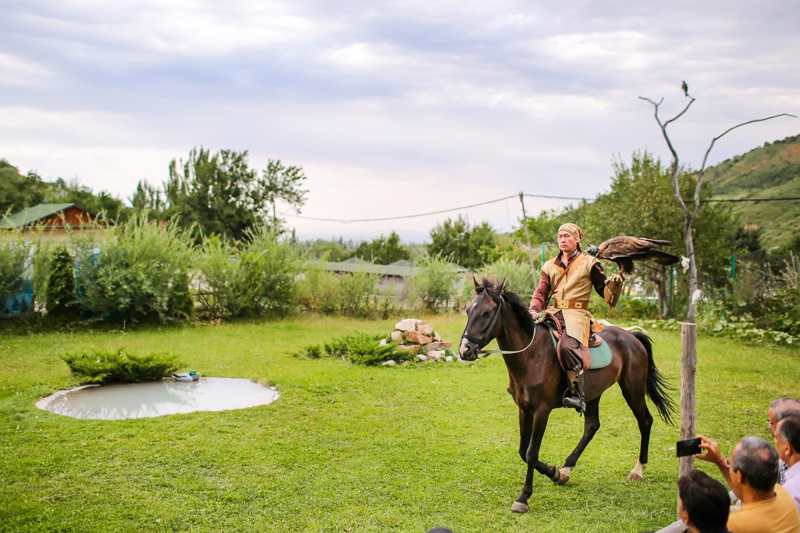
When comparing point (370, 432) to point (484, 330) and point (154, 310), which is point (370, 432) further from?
point (154, 310)

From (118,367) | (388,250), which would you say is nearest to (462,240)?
(388,250)

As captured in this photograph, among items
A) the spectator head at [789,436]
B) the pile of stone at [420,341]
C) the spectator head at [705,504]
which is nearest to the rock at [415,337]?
the pile of stone at [420,341]

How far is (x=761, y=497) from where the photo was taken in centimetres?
271

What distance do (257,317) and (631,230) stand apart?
1467 centimetres

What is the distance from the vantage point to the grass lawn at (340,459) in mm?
4527

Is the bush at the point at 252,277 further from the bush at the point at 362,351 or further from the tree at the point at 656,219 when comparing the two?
the tree at the point at 656,219

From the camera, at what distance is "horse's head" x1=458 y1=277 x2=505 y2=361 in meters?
4.68

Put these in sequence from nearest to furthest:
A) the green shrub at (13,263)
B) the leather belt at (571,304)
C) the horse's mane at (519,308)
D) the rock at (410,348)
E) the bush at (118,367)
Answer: the horse's mane at (519,308)
the leather belt at (571,304)
the bush at (118,367)
the rock at (410,348)
the green shrub at (13,263)

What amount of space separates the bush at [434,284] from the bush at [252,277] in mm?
5313

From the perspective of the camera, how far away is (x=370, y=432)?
6.95 metres

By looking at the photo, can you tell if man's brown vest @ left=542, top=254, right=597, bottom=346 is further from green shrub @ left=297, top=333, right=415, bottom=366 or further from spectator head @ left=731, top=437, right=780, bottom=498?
green shrub @ left=297, top=333, right=415, bottom=366

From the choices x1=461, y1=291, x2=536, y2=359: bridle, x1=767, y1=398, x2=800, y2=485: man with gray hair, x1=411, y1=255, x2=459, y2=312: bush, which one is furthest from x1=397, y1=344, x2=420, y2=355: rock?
x1=411, y1=255, x2=459, y2=312: bush

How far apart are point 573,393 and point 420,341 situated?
7.29m

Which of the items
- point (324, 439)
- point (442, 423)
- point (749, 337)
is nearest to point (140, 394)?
point (324, 439)
